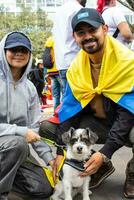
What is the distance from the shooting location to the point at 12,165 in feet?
12.2

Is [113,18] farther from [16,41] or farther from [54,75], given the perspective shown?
[16,41]

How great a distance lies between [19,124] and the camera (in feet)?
13.5

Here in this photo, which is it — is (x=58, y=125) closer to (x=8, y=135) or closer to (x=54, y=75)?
(x=8, y=135)

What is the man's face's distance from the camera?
395cm

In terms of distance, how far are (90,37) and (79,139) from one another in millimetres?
843

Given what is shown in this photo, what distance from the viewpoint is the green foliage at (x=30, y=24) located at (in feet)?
194

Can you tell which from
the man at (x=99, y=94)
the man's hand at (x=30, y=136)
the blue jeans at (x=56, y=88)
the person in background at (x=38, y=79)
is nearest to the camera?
the man's hand at (x=30, y=136)

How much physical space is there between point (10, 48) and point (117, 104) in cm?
101

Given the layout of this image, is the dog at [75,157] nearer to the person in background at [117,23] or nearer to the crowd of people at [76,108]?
the crowd of people at [76,108]

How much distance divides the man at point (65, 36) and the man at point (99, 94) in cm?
181

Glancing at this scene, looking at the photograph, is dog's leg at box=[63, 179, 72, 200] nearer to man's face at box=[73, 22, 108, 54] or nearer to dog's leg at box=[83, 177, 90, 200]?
dog's leg at box=[83, 177, 90, 200]

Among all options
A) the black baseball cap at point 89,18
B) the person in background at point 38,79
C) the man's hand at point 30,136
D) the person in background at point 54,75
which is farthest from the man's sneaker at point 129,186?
the person in background at point 38,79

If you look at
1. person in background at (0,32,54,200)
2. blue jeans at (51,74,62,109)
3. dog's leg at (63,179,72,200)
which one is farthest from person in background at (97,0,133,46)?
dog's leg at (63,179,72,200)

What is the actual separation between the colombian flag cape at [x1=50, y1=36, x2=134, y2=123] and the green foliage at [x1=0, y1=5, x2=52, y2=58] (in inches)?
2077
